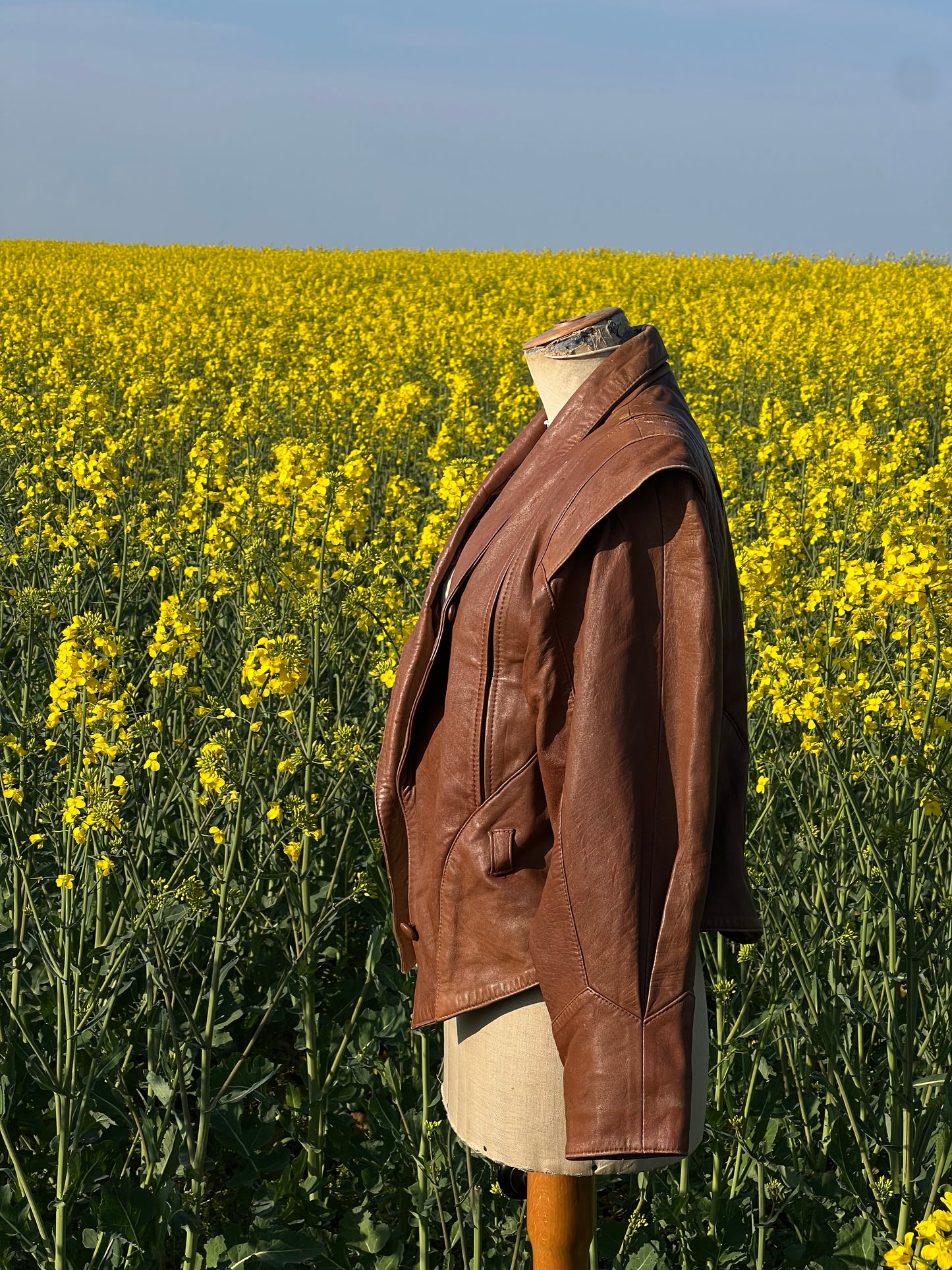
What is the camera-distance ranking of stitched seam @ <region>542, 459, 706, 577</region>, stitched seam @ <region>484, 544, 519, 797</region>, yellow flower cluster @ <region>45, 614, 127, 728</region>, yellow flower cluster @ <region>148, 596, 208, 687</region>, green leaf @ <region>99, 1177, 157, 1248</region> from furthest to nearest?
1. yellow flower cluster @ <region>148, 596, 208, 687</region>
2. yellow flower cluster @ <region>45, 614, 127, 728</region>
3. green leaf @ <region>99, 1177, 157, 1248</region>
4. stitched seam @ <region>484, 544, 519, 797</region>
5. stitched seam @ <region>542, 459, 706, 577</region>

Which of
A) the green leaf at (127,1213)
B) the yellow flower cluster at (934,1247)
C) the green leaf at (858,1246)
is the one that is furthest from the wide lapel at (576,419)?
the green leaf at (858,1246)

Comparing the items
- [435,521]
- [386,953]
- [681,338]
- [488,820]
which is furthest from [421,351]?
[488,820]

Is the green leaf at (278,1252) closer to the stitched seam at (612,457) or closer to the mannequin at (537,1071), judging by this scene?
the mannequin at (537,1071)

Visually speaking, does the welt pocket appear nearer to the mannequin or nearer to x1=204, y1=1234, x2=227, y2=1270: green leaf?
the mannequin

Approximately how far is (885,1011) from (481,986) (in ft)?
5.78

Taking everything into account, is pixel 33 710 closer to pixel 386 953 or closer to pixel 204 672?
pixel 204 672

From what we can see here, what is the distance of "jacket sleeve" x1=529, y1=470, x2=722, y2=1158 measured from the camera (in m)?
1.33

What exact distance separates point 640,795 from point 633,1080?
315 mm

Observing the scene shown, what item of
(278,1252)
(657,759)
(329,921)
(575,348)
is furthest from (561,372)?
(278,1252)

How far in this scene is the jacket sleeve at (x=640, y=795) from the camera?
4.38 ft

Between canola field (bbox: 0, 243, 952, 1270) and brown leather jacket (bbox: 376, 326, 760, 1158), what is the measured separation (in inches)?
20.7

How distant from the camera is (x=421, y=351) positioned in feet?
37.8

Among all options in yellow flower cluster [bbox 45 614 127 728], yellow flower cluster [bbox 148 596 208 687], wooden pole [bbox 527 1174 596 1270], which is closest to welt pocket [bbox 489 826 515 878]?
wooden pole [bbox 527 1174 596 1270]

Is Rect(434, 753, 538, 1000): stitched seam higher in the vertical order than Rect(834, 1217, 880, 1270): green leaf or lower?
higher
